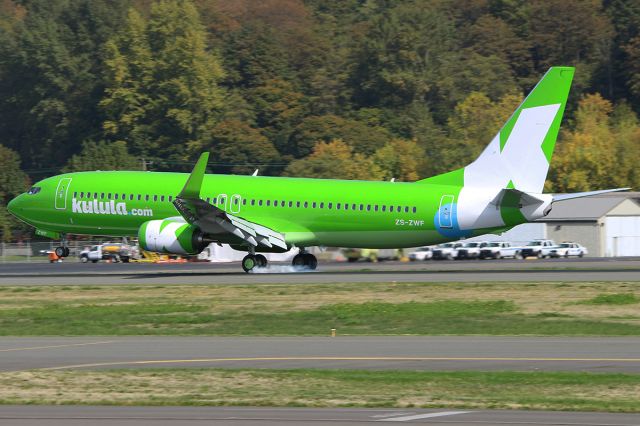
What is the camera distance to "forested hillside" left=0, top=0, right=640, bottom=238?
12206cm

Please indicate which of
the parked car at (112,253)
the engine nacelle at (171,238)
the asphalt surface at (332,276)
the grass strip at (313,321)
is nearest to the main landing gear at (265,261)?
the asphalt surface at (332,276)

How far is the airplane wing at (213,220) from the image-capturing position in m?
48.5

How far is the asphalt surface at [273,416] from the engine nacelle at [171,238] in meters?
29.6

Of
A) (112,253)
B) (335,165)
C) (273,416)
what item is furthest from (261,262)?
(335,165)

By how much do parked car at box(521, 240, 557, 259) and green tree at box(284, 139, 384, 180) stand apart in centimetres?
2809

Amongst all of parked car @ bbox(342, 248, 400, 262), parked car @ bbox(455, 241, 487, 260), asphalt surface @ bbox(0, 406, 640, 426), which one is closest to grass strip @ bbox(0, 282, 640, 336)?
asphalt surface @ bbox(0, 406, 640, 426)

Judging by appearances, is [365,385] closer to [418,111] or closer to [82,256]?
[82,256]

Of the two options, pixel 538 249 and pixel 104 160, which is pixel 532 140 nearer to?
pixel 538 249

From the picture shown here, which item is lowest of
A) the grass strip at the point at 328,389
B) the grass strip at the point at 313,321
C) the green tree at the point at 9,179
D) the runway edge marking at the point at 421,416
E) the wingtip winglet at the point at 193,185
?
the runway edge marking at the point at 421,416

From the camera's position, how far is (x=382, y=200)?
50.5 metres

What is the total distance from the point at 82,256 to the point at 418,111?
63792 mm

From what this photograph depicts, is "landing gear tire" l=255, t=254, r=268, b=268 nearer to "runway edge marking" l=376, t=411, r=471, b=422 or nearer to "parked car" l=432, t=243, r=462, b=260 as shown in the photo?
"parked car" l=432, t=243, r=462, b=260

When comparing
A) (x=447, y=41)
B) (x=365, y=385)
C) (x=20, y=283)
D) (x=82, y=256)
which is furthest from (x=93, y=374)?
(x=447, y=41)

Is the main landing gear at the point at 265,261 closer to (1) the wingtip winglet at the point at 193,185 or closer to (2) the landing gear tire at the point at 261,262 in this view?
(2) the landing gear tire at the point at 261,262
